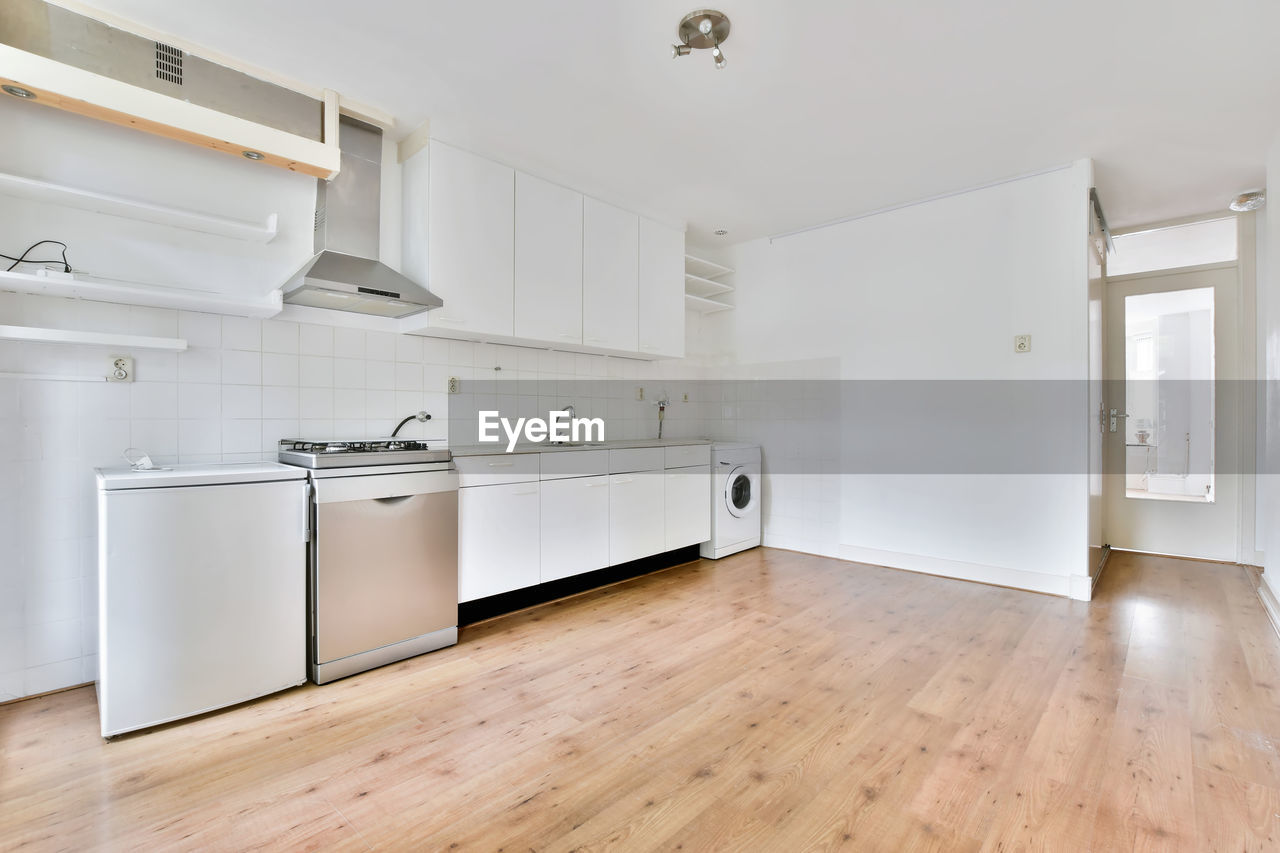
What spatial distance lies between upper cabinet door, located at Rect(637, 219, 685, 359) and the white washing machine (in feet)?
2.79

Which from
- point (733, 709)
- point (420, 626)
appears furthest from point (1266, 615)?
point (420, 626)

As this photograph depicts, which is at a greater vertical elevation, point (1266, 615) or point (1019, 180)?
point (1019, 180)

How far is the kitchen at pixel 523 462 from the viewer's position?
66.7 inches

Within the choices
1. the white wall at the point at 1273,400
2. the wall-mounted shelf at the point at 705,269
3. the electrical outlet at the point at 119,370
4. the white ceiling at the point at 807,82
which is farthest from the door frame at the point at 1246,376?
the electrical outlet at the point at 119,370

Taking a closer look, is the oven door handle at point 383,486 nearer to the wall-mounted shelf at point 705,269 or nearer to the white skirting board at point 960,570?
the white skirting board at point 960,570

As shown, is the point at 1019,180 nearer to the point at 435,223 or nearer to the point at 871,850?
the point at 435,223

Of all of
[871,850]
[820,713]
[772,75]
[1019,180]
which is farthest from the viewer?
[1019,180]

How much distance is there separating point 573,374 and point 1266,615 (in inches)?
160

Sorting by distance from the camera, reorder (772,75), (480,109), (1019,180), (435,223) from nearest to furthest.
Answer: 1. (772,75)
2. (480,109)
3. (435,223)
4. (1019,180)

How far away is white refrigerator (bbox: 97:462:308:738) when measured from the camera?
1.81m

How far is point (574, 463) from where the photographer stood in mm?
3178

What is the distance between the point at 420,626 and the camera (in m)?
2.47

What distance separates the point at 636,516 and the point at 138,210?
272 cm

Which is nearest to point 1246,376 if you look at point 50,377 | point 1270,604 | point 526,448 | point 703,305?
point 1270,604
